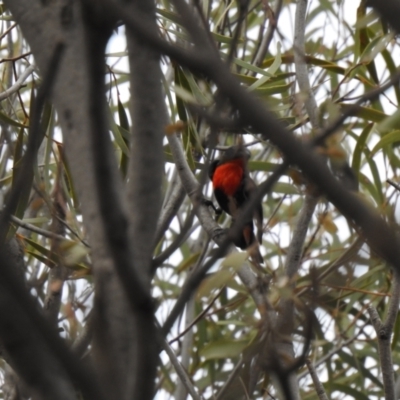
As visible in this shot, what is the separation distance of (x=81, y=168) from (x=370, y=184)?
6.42ft

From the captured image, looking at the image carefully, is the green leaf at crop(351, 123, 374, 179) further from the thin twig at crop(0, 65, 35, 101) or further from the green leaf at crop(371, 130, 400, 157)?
the thin twig at crop(0, 65, 35, 101)

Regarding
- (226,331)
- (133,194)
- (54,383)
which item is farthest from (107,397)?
(226,331)

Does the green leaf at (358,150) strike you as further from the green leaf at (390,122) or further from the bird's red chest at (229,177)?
the bird's red chest at (229,177)

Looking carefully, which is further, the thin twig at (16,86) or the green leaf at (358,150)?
the green leaf at (358,150)

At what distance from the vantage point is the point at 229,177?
3.60 metres

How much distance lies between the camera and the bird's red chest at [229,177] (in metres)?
3.59

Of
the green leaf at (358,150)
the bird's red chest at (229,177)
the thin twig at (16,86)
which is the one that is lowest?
the green leaf at (358,150)

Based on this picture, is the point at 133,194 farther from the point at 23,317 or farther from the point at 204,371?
the point at 204,371

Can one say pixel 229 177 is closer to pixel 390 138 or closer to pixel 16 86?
pixel 390 138

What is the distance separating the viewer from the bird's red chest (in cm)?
359

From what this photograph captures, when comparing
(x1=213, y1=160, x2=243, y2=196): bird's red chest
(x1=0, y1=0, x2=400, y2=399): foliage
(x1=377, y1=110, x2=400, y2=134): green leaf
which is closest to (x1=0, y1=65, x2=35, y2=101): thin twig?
(x1=0, y1=0, x2=400, y2=399): foliage

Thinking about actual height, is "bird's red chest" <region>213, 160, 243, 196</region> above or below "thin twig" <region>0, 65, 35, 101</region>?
above

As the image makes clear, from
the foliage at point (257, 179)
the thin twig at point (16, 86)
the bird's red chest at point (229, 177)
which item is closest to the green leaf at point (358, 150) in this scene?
the foliage at point (257, 179)

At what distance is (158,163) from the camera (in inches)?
30.8
